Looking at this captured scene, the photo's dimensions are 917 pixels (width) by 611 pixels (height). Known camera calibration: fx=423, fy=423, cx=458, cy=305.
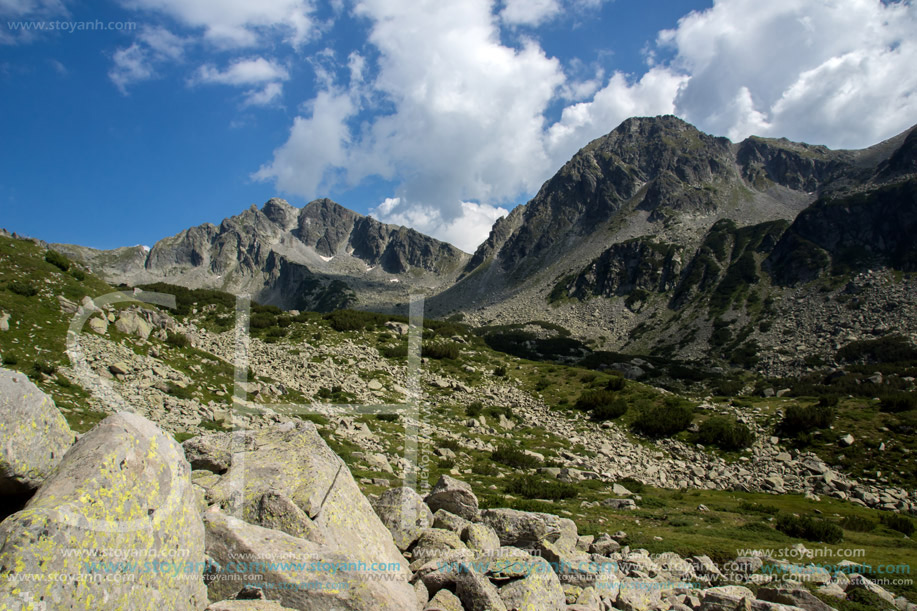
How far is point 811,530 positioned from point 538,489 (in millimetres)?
9883

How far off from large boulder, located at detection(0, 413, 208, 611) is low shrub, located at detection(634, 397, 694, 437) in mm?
31905

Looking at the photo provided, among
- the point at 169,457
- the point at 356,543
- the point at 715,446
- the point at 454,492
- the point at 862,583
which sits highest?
the point at 169,457

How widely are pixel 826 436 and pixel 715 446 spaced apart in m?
6.57

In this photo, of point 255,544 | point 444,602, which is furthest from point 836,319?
point 255,544

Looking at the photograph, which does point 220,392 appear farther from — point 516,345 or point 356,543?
point 516,345

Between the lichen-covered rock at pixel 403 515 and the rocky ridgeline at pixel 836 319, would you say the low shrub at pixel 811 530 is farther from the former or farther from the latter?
the rocky ridgeline at pixel 836 319

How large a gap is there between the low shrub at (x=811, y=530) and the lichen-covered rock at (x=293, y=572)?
1700 centimetres

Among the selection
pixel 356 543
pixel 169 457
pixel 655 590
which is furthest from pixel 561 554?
pixel 169 457

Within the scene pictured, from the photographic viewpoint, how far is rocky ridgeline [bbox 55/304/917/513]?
63.2ft

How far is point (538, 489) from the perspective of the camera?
18625mm

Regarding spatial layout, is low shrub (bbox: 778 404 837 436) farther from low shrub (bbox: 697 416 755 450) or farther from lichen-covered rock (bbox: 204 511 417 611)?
lichen-covered rock (bbox: 204 511 417 611)

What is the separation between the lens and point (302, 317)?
46969 millimetres

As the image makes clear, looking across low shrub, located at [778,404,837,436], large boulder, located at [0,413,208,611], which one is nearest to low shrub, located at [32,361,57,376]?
large boulder, located at [0,413,208,611]

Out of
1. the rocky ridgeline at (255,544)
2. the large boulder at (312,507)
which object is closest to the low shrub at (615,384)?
the rocky ridgeline at (255,544)
